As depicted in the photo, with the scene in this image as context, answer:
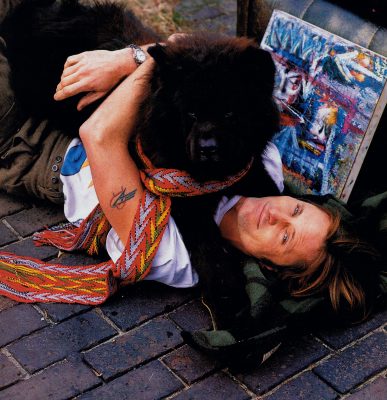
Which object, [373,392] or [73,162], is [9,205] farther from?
[373,392]

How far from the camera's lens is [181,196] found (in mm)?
3482

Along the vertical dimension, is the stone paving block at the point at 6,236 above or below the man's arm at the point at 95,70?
below

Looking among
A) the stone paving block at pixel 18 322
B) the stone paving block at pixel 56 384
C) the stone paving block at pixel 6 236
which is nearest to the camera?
the stone paving block at pixel 56 384

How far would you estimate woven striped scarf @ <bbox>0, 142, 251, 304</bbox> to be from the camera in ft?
11.4

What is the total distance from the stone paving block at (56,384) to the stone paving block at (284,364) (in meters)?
0.73

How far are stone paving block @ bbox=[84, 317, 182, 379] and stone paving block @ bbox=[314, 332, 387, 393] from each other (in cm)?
75

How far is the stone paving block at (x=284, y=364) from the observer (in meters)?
3.24

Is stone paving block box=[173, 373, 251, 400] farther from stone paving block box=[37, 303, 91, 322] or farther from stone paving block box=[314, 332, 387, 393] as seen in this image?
stone paving block box=[37, 303, 91, 322]

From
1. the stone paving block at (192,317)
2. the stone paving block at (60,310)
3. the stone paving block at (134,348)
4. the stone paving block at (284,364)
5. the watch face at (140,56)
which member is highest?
the watch face at (140,56)

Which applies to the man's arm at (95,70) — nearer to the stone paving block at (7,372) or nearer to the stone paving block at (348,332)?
the stone paving block at (7,372)

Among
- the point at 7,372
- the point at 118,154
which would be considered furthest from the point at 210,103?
the point at 7,372

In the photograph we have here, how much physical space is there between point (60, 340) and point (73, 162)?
1093mm

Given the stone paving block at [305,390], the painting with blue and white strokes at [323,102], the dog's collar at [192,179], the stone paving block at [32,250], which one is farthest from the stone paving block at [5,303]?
the painting with blue and white strokes at [323,102]

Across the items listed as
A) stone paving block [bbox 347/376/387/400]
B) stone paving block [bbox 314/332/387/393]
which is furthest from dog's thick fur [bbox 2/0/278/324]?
stone paving block [bbox 347/376/387/400]
